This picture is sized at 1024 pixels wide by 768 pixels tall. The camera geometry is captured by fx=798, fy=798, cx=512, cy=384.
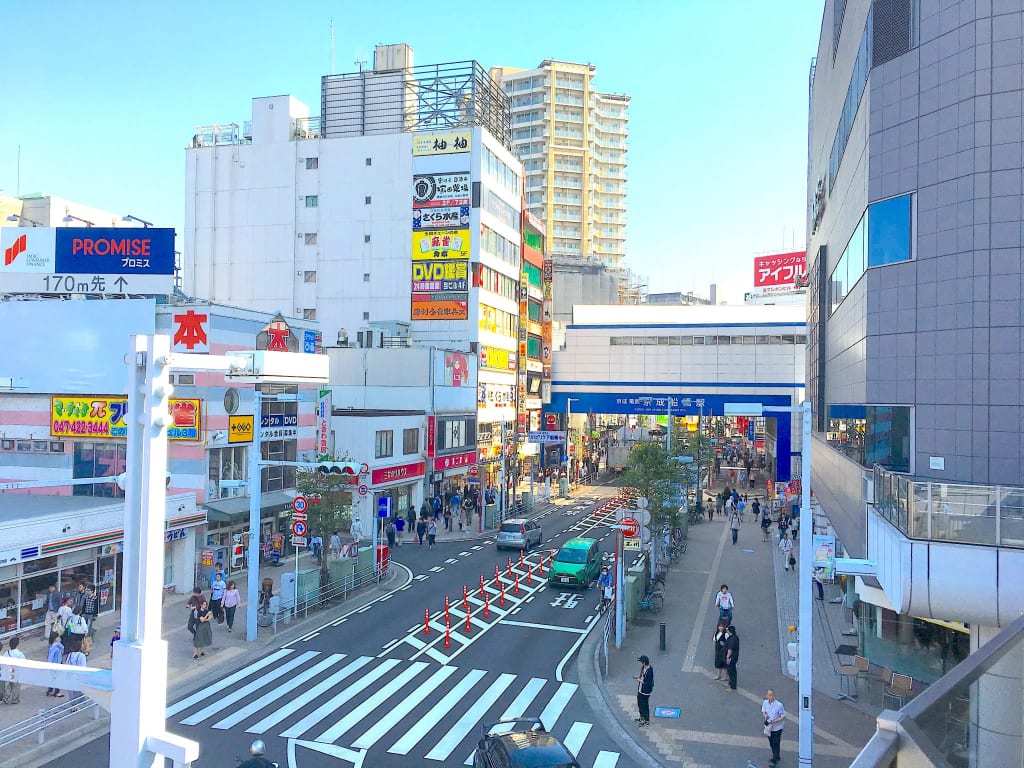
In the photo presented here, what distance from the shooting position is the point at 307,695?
62.6 feet

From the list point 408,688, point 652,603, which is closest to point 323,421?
point 652,603

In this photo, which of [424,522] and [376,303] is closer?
[424,522]

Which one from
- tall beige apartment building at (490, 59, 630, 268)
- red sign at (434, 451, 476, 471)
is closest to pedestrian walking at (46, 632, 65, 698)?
red sign at (434, 451, 476, 471)

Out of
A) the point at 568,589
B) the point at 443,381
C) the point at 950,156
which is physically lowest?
the point at 568,589

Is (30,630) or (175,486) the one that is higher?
(175,486)

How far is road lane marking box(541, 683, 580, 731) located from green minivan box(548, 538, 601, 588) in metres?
10.5

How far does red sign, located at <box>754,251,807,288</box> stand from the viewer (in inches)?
4247

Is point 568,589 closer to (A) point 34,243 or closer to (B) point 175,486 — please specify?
(B) point 175,486

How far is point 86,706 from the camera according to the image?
57.5 feet

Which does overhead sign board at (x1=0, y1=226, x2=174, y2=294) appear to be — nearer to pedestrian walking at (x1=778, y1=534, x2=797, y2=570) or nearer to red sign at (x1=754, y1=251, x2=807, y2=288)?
pedestrian walking at (x1=778, y1=534, x2=797, y2=570)

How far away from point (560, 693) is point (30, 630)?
15567mm

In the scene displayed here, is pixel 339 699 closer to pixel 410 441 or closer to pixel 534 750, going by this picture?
pixel 534 750

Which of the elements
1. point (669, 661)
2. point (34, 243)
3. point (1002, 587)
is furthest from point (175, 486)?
point (1002, 587)

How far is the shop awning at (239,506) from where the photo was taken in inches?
1191
